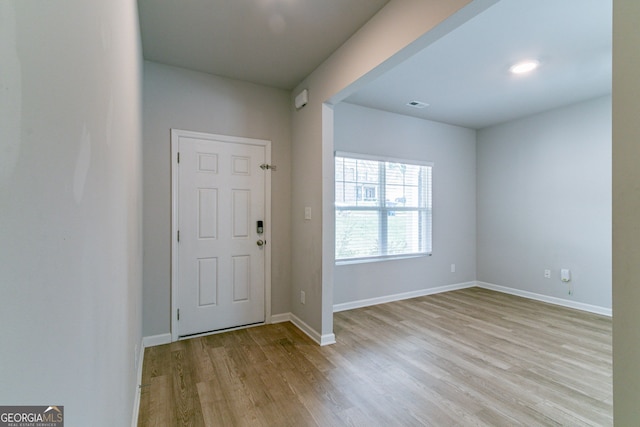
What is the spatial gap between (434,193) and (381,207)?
3.77 feet

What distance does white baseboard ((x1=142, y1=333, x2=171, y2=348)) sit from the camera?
8.92ft

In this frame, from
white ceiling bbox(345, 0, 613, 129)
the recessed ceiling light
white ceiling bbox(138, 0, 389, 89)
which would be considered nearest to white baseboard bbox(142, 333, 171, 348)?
white ceiling bbox(138, 0, 389, 89)

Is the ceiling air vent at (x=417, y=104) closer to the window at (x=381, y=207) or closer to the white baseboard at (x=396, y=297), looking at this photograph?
the window at (x=381, y=207)

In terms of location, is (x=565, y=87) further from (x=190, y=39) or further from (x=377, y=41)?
(x=190, y=39)

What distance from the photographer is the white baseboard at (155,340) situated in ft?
8.92

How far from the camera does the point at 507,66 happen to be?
114 inches

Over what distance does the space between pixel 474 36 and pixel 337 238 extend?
2543mm

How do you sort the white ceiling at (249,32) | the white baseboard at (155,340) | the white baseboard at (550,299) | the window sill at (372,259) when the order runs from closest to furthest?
the white ceiling at (249,32), the white baseboard at (155,340), the white baseboard at (550,299), the window sill at (372,259)

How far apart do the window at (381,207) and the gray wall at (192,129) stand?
0.80 meters

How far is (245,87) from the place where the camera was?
322 centimetres

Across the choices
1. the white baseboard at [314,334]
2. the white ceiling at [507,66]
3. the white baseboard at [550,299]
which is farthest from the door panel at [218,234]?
the white baseboard at [550,299]

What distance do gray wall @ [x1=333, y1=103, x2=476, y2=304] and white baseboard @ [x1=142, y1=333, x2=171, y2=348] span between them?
6.47 ft

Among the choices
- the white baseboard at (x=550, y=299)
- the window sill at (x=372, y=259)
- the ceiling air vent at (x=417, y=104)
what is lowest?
the white baseboard at (x=550, y=299)

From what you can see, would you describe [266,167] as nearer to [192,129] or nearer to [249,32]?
[192,129]
